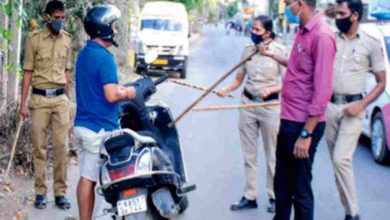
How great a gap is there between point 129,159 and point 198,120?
7.97 meters

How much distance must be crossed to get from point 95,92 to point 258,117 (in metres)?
2.04

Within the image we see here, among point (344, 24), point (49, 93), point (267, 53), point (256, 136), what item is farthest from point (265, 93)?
point (49, 93)

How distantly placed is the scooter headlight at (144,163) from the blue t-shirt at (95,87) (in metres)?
0.50

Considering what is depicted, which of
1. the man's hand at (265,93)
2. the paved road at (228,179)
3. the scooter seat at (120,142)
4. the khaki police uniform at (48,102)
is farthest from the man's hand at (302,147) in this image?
the khaki police uniform at (48,102)

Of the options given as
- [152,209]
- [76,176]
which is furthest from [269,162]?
[76,176]

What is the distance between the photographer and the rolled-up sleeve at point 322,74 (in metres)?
4.58

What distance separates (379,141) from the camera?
29.8 ft

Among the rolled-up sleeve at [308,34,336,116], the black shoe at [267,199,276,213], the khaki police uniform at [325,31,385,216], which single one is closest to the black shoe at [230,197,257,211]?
the black shoe at [267,199,276,213]

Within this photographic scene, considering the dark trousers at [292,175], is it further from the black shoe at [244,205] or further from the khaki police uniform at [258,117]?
the black shoe at [244,205]

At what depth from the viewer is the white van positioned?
20750 millimetres

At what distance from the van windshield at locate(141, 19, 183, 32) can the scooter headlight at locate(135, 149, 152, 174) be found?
17.5 m

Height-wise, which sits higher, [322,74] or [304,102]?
[322,74]

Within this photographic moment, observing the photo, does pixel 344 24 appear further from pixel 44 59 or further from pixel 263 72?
pixel 44 59

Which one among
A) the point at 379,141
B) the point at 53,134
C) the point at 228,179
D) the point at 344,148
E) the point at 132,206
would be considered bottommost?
the point at 228,179
